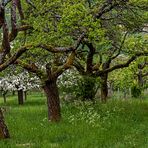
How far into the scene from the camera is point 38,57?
984 inches

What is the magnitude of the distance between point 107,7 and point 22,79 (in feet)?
125

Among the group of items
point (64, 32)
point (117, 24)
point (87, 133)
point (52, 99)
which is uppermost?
point (117, 24)

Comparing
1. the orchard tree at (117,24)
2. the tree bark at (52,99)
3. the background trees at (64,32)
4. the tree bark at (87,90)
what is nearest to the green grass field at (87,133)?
the tree bark at (52,99)

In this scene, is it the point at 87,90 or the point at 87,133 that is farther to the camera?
the point at 87,90

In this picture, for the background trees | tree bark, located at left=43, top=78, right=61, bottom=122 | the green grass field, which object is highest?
the background trees

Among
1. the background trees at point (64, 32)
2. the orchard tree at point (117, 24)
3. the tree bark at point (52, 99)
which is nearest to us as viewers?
the background trees at point (64, 32)

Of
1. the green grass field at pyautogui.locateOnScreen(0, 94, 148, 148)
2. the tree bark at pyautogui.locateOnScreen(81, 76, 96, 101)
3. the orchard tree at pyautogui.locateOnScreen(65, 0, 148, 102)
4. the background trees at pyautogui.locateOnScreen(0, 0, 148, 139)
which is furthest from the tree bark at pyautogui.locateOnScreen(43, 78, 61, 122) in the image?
the tree bark at pyautogui.locateOnScreen(81, 76, 96, 101)

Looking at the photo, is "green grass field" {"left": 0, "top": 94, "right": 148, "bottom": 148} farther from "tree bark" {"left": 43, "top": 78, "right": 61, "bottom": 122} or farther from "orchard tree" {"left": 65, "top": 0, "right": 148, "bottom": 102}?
"orchard tree" {"left": 65, "top": 0, "right": 148, "bottom": 102}

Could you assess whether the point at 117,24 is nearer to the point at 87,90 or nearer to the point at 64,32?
the point at 64,32

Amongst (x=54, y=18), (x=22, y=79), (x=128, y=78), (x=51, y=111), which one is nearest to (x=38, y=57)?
(x=51, y=111)

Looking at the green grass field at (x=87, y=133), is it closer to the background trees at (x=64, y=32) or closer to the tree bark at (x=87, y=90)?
the background trees at (x=64, y=32)

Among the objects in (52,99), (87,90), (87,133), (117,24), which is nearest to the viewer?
(87,133)

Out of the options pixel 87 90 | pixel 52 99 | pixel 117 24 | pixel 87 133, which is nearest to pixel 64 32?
pixel 87 133

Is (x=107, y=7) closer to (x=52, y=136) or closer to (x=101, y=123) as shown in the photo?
(x=101, y=123)
